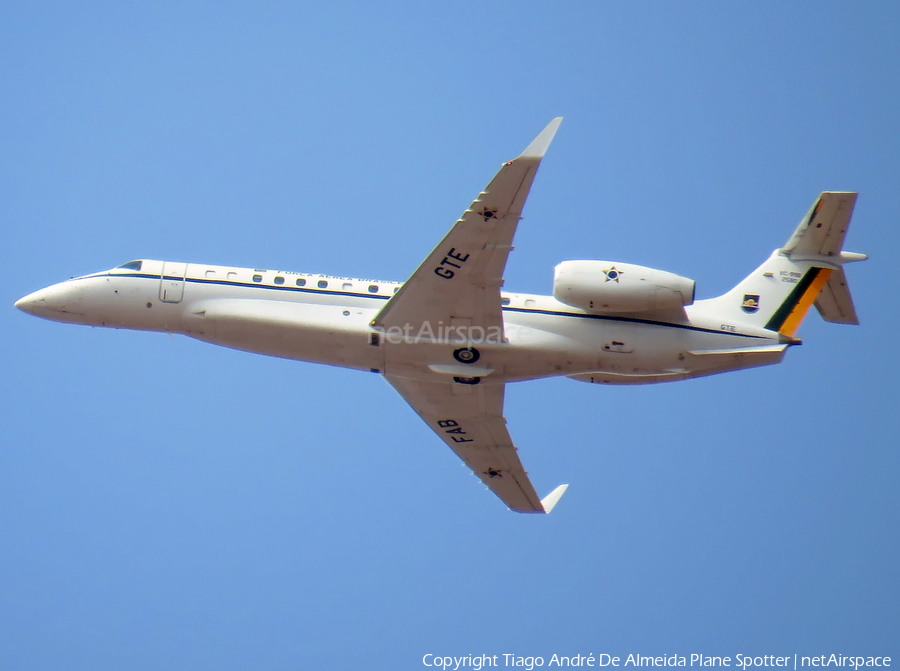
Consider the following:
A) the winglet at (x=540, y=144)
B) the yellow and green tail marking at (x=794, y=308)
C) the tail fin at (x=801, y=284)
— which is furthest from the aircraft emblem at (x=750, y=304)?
the winglet at (x=540, y=144)

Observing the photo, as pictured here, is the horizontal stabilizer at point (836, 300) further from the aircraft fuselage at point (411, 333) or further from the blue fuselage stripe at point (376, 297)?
the blue fuselage stripe at point (376, 297)

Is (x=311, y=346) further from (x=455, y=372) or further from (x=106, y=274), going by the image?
(x=106, y=274)

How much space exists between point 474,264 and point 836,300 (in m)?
8.67

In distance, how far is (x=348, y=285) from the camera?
24641mm

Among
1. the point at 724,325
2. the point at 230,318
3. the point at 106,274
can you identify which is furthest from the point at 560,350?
the point at 106,274

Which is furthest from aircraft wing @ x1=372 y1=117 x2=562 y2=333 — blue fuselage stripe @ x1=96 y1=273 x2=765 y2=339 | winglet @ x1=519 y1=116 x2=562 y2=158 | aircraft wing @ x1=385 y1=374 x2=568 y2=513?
aircraft wing @ x1=385 y1=374 x2=568 y2=513

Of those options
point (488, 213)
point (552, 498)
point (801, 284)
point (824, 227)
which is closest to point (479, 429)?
point (552, 498)

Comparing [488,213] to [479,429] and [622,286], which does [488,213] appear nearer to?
[622,286]

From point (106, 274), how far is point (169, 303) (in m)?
2.02

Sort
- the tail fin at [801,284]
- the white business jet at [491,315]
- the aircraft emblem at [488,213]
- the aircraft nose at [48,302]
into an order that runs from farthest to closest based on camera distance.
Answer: the aircraft nose at [48,302] → the tail fin at [801,284] → the white business jet at [491,315] → the aircraft emblem at [488,213]

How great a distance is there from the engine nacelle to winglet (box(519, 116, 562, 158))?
350 centimetres

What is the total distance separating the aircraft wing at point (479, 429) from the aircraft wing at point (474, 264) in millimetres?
2085

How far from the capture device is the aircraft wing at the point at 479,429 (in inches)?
1016

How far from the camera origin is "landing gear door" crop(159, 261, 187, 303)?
25.6 metres
